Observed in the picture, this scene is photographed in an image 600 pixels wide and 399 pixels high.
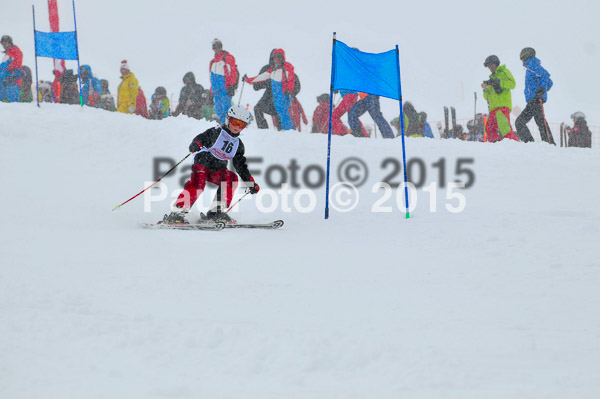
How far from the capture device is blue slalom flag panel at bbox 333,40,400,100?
715 centimetres

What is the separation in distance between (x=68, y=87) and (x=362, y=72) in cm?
939

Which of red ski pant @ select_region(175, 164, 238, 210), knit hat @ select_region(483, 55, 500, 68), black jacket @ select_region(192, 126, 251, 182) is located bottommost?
red ski pant @ select_region(175, 164, 238, 210)

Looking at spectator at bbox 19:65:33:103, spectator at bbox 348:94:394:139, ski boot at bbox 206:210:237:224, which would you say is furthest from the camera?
spectator at bbox 19:65:33:103

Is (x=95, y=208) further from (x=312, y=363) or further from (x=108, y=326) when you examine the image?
(x=312, y=363)

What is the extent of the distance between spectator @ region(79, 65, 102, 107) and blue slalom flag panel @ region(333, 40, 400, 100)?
9.14m

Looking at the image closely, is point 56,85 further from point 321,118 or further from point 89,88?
point 321,118

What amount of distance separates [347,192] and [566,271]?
13.7 feet

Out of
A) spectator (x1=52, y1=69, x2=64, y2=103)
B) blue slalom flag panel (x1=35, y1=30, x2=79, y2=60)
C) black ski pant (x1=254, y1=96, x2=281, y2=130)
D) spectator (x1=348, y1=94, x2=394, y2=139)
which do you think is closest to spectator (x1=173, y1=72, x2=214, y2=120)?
black ski pant (x1=254, y1=96, x2=281, y2=130)

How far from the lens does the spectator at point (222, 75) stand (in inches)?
470

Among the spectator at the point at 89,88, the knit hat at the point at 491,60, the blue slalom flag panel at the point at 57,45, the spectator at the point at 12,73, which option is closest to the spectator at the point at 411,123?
the knit hat at the point at 491,60

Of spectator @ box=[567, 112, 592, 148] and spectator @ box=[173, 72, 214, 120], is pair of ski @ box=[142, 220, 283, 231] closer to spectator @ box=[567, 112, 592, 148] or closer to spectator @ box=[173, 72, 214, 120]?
spectator @ box=[173, 72, 214, 120]

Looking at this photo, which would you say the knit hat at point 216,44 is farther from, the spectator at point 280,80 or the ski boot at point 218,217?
the ski boot at point 218,217

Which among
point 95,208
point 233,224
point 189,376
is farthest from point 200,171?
point 189,376

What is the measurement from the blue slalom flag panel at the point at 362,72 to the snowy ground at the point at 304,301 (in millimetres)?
1520
